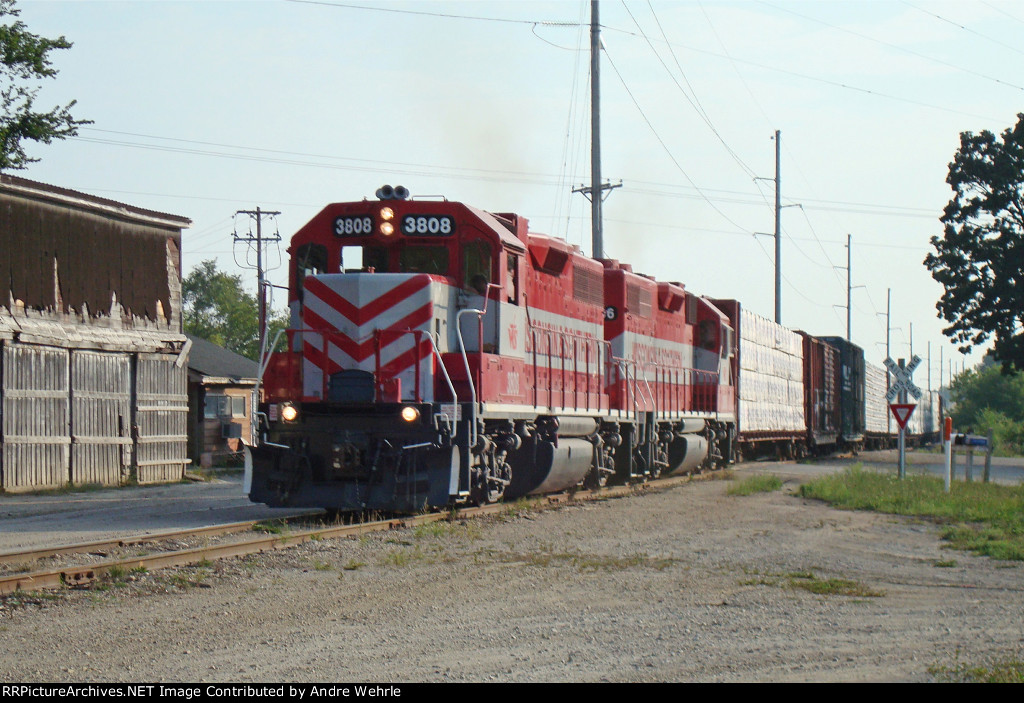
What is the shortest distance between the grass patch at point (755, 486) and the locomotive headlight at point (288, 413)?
833cm

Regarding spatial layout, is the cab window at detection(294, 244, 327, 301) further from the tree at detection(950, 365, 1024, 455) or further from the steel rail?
the tree at detection(950, 365, 1024, 455)

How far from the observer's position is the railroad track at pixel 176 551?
8.41 m

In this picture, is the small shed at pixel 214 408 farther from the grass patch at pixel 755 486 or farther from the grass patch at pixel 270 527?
the grass patch at pixel 270 527

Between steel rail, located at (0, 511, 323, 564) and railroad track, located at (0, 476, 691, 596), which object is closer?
railroad track, located at (0, 476, 691, 596)

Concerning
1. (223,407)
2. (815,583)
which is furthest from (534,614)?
(223,407)

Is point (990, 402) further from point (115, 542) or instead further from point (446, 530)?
point (115, 542)

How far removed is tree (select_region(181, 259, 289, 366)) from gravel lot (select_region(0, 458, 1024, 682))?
7503 cm

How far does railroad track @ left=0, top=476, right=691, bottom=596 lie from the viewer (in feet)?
27.6

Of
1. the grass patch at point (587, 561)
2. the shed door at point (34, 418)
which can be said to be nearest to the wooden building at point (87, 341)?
the shed door at point (34, 418)

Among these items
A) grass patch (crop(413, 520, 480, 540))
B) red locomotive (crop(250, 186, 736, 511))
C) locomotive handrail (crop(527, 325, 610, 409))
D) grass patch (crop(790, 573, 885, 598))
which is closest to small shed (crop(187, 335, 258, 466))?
locomotive handrail (crop(527, 325, 610, 409))

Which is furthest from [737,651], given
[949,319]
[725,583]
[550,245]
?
[949,319]

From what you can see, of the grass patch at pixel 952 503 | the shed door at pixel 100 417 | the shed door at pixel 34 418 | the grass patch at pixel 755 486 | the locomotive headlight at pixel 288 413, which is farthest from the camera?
the shed door at pixel 100 417

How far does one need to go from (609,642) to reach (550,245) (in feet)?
32.4
